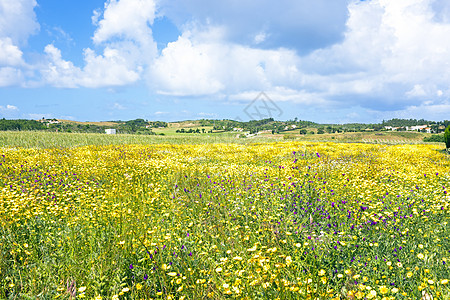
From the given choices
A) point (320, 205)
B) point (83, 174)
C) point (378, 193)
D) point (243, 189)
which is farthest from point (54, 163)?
point (378, 193)

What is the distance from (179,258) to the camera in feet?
11.7

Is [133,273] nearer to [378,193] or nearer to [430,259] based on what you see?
[430,259]

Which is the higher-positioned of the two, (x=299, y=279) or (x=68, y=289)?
(x=299, y=279)

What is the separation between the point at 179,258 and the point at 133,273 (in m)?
0.64

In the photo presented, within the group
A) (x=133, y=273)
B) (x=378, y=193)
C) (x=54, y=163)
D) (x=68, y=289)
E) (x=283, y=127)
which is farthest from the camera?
(x=283, y=127)

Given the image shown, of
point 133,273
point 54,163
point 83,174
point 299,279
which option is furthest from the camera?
point 54,163

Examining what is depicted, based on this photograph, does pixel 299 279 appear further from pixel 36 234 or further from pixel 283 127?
pixel 283 127

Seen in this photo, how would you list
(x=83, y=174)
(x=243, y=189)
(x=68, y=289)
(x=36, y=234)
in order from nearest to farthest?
(x=68, y=289) → (x=36, y=234) → (x=243, y=189) → (x=83, y=174)

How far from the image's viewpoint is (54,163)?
11.1m

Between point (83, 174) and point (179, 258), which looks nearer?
point (179, 258)

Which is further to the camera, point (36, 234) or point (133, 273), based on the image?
point (36, 234)

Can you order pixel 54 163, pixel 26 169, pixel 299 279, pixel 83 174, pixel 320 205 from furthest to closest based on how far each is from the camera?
pixel 54 163 < pixel 26 169 < pixel 83 174 < pixel 320 205 < pixel 299 279

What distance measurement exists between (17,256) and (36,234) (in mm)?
518

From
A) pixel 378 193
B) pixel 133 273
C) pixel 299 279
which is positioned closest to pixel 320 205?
pixel 378 193
